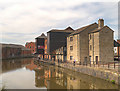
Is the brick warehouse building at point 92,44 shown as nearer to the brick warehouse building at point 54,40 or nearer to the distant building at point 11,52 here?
the brick warehouse building at point 54,40

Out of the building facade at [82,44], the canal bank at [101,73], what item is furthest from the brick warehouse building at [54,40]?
the canal bank at [101,73]

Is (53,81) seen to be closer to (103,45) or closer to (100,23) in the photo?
(103,45)

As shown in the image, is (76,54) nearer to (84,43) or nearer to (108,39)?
(84,43)

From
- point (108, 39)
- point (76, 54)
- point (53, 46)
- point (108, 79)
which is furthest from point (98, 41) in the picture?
point (53, 46)

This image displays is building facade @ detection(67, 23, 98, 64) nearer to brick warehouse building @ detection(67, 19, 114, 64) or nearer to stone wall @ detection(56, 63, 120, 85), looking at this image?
brick warehouse building @ detection(67, 19, 114, 64)

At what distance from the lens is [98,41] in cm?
3020

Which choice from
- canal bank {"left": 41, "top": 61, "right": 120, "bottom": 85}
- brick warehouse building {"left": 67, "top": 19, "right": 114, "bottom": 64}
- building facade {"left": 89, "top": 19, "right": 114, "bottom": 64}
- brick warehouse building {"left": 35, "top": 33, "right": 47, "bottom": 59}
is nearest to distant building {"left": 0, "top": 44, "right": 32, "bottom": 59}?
brick warehouse building {"left": 35, "top": 33, "right": 47, "bottom": 59}

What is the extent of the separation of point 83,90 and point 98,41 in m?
16.2

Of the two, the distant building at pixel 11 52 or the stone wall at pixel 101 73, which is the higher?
the distant building at pixel 11 52

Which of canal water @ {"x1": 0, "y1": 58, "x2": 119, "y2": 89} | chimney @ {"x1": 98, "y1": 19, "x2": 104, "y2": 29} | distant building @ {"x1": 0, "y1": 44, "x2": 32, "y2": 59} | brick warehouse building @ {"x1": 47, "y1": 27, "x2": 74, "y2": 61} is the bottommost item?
canal water @ {"x1": 0, "y1": 58, "x2": 119, "y2": 89}

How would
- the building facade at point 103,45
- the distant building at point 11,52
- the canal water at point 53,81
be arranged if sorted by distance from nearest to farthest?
1. the canal water at point 53,81
2. the building facade at point 103,45
3. the distant building at point 11,52

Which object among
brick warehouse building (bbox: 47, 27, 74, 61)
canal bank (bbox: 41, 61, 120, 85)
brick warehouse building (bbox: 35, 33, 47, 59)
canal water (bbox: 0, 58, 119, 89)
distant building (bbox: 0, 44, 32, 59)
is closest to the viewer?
canal bank (bbox: 41, 61, 120, 85)

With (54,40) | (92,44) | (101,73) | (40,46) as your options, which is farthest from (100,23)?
(40,46)

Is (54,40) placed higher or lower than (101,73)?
higher
